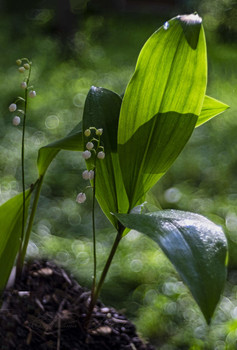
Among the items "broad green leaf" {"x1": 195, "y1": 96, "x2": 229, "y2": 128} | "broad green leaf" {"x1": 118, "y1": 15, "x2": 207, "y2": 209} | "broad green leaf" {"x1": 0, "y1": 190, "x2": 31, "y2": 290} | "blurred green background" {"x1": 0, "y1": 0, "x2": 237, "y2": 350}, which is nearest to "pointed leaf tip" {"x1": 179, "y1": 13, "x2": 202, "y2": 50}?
"broad green leaf" {"x1": 118, "y1": 15, "x2": 207, "y2": 209}

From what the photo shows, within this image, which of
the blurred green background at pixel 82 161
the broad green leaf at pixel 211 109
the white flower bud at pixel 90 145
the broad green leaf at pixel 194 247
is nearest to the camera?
the broad green leaf at pixel 194 247

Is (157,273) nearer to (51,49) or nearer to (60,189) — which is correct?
(60,189)

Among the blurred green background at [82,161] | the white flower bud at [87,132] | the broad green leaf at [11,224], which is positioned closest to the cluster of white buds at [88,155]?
the white flower bud at [87,132]

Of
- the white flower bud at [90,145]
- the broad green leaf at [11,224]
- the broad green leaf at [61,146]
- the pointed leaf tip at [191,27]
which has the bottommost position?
the broad green leaf at [11,224]

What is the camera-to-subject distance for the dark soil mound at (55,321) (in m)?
0.63

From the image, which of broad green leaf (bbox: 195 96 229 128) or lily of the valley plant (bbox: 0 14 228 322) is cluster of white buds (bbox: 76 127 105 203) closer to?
lily of the valley plant (bbox: 0 14 228 322)

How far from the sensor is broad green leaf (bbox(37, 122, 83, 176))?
2.05 ft

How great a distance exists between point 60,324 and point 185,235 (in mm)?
270

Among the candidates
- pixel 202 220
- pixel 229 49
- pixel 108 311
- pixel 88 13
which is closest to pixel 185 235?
pixel 202 220

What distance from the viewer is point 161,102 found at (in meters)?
0.59

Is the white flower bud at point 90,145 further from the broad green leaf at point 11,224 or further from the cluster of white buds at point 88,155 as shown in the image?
the broad green leaf at point 11,224

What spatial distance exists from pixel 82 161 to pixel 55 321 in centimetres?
91

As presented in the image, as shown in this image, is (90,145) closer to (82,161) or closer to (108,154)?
(108,154)

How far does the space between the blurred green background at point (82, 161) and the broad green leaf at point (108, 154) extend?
0.40 meters
